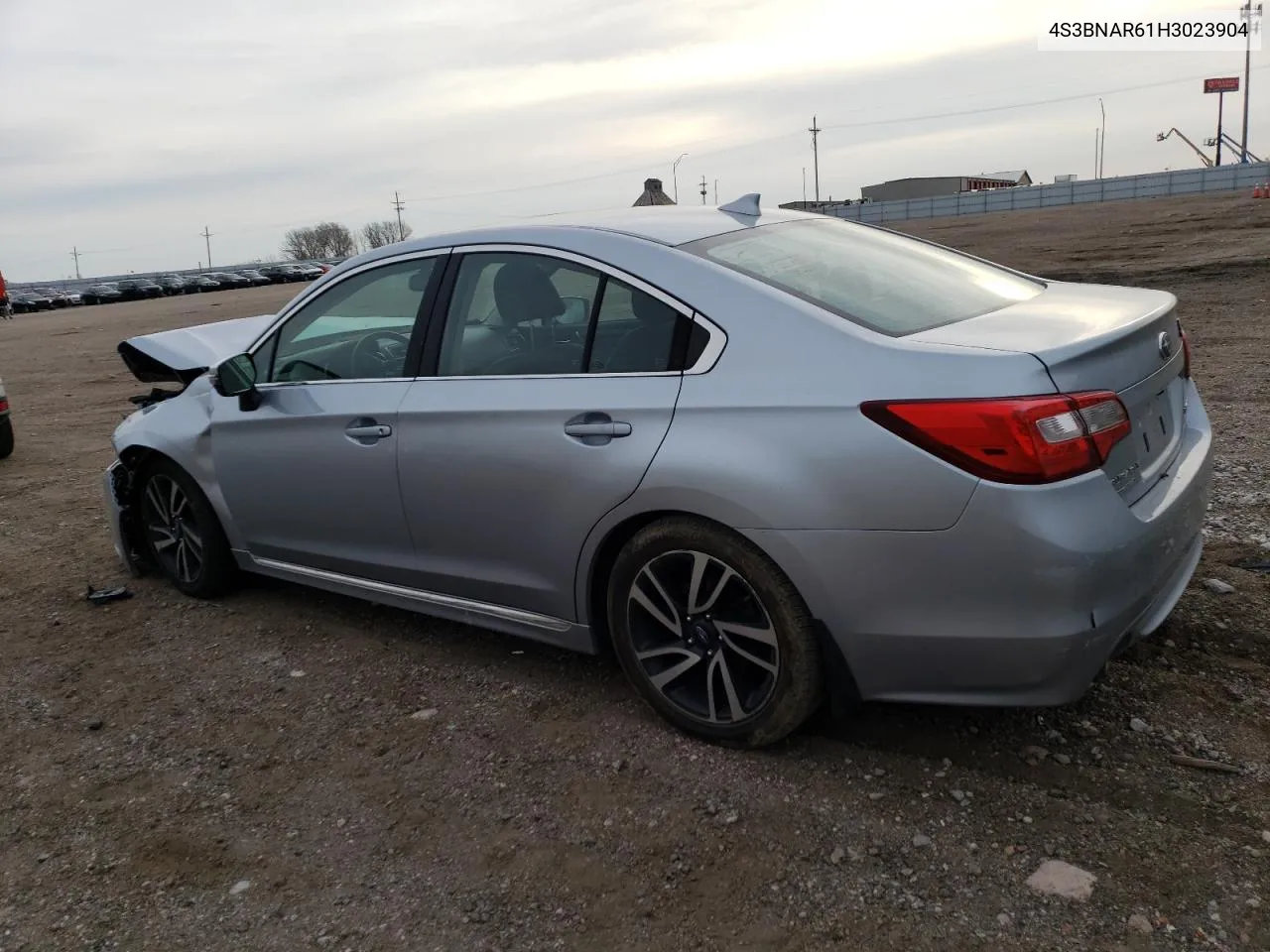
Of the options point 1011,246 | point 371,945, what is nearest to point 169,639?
point 371,945

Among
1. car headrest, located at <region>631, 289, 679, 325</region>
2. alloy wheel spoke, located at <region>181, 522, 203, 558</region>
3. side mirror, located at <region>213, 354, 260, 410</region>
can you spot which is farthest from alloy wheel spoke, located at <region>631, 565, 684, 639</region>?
alloy wheel spoke, located at <region>181, 522, 203, 558</region>

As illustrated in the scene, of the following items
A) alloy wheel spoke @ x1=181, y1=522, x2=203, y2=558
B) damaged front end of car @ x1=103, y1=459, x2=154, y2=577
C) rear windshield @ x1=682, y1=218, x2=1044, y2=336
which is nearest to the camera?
rear windshield @ x1=682, y1=218, x2=1044, y2=336

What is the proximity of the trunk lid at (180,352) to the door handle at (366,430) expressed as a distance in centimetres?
129

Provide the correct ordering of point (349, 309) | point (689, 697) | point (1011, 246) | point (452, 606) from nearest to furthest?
point (689, 697)
point (452, 606)
point (349, 309)
point (1011, 246)

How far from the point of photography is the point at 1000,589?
8.46 ft

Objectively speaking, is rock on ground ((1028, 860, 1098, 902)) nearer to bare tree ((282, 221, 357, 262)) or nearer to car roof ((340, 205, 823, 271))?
car roof ((340, 205, 823, 271))

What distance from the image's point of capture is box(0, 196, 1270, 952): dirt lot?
8.28 ft

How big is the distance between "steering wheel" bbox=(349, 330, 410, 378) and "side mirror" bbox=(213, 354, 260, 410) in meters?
0.51

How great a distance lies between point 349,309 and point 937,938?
311cm

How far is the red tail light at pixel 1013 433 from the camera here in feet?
8.22

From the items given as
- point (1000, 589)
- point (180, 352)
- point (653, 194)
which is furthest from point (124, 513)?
point (653, 194)

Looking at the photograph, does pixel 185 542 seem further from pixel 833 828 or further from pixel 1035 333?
pixel 1035 333

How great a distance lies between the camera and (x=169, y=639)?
4555 mm

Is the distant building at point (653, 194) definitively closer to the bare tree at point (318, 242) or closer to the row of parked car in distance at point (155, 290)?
the row of parked car in distance at point (155, 290)
